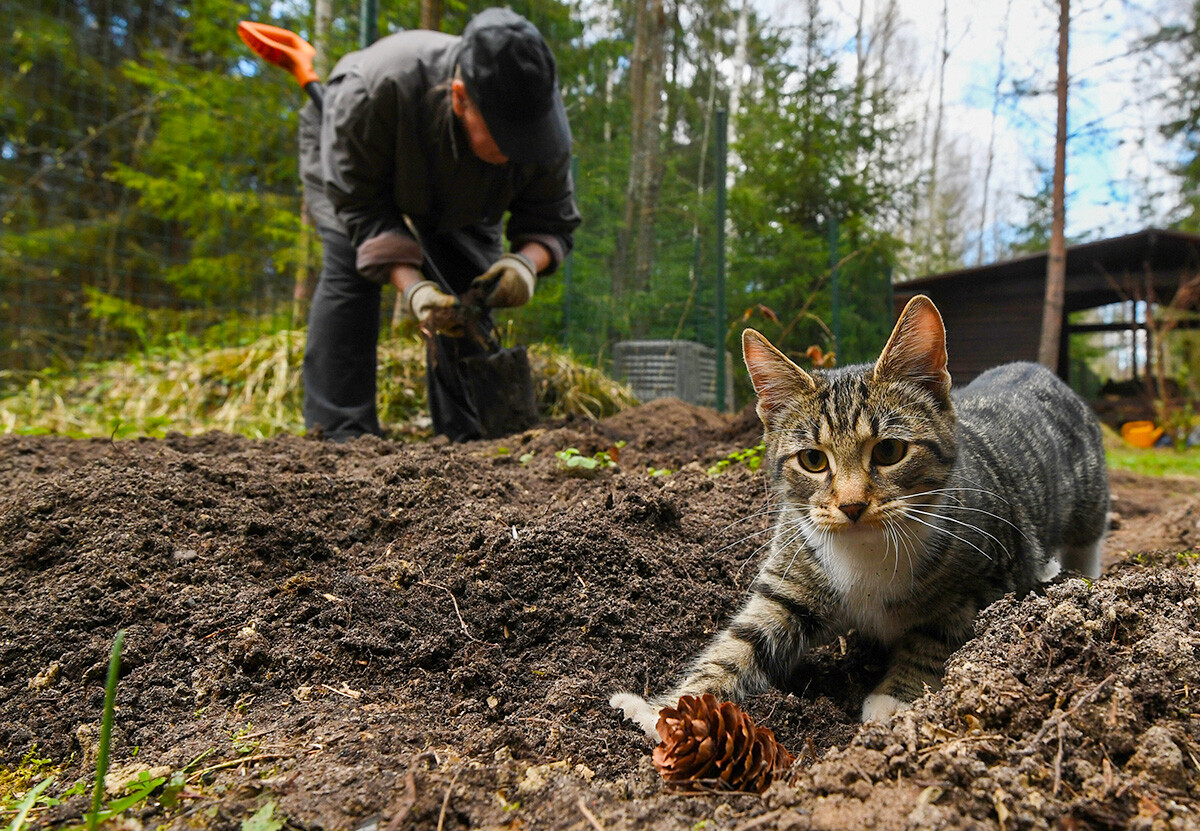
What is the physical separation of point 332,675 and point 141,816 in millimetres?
532

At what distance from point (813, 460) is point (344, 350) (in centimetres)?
326

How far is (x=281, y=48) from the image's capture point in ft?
14.9

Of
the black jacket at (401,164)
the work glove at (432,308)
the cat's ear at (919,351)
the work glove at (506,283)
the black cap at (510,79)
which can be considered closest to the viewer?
the cat's ear at (919,351)

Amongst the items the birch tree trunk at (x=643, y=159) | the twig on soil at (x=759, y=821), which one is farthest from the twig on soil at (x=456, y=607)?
the birch tree trunk at (x=643, y=159)

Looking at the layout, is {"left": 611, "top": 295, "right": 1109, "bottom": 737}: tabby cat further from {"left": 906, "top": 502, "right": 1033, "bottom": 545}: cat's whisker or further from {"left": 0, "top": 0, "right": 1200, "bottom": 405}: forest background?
{"left": 0, "top": 0, "right": 1200, "bottom": 405}: forest background

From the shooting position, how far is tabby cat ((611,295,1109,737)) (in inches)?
67.2

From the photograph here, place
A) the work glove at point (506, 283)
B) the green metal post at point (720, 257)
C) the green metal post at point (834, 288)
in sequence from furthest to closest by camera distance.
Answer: the green metal post at point (834, 288), the green metal post at point (720, 257), the work glove at point (506, 283)

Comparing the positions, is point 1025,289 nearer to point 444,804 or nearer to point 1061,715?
point 1061,715

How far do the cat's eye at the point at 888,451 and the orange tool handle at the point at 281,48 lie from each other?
433cm

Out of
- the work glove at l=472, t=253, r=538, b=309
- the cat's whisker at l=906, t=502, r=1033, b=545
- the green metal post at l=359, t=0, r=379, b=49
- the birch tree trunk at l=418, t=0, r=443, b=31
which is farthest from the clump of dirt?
the birch tree trunk at l=418, t=0, r=443, b=31

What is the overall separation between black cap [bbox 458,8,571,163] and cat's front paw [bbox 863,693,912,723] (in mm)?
3055

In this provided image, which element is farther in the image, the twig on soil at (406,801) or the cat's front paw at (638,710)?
the cat's front paw at (638,710)

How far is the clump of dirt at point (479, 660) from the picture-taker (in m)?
1.07

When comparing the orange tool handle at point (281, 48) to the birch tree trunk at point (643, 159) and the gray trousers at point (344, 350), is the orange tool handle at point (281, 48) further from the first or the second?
the birch tree trunk at point (643, 159)
